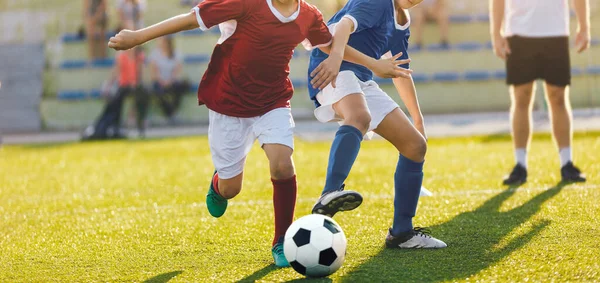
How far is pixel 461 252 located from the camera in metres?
4.27

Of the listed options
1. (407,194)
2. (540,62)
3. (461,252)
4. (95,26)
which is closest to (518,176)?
(540,62)

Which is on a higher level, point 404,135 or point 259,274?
point 404,135

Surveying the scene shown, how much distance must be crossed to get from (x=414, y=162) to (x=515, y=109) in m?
2.60

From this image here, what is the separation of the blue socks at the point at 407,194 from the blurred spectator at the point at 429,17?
495 inches

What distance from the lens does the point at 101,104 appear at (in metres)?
16.2

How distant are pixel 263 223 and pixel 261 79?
1.31m

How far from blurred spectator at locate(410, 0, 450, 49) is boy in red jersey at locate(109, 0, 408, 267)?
Result: 1267 cm

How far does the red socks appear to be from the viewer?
14.0ft

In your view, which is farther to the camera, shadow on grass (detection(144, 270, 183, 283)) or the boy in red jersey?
the boy in red jersey

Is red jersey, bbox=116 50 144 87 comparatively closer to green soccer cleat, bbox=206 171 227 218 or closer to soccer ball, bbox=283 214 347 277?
green soccer cleat, bbox=206 171 227 218

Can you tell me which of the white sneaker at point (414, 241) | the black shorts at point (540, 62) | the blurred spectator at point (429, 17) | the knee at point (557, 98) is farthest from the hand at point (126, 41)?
the blurred spectator at point (429, 17)

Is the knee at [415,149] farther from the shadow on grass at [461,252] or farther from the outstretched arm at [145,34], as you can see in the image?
the outstretched arm at [145,34]

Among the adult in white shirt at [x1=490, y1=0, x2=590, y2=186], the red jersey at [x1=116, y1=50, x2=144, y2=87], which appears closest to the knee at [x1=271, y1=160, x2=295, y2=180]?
the adult in white shirt at [x1=490, y1=0, x2=590, y2=186]

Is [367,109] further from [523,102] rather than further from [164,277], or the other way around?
[523,102]
